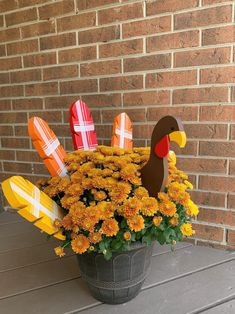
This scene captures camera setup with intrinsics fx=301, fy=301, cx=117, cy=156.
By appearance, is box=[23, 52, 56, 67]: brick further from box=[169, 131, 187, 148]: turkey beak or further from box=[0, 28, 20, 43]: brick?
box=[169, 131, 187, 148]: turkey beak

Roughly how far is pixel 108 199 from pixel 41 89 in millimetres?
989

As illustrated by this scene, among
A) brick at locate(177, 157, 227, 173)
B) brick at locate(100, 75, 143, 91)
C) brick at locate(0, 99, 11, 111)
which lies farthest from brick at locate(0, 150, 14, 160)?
brick at locate(177, 157, 227, 173)

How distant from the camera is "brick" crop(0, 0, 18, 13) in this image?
160 centimetres

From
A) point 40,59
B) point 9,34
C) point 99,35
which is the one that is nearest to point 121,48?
point 99,35

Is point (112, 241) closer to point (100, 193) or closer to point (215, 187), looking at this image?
point (100, 193)

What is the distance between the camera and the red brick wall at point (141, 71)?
1188 millimetres

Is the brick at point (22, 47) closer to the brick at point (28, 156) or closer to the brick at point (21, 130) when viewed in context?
the brick at point (21, 130)

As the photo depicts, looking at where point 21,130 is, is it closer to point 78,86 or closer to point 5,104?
point 5,104

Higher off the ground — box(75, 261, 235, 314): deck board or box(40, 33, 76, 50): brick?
box(40, 33, 76, 50): brick

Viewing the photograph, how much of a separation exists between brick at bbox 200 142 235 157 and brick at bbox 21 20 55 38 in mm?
946

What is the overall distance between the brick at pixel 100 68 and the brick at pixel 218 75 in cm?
39

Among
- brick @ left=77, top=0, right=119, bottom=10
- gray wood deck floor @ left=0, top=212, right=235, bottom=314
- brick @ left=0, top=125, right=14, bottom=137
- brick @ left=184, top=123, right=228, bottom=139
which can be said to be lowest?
gray wood deck floor @ left=0, top=212, right=235, bottom=314

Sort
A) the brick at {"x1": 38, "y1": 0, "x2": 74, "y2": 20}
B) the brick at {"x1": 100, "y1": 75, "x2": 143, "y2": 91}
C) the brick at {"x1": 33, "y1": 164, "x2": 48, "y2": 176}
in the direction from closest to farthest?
the brick at {"x1": 100, "y1": 75, "x2": 143, "y2": 91}, the brick at {"x1": 38, "y1": 0, "x2": 74, "y2": 20}, the brick at {"x1": 33, "y1": 164, "x2": 48, "y2": 176}

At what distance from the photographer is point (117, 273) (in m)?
0.86
